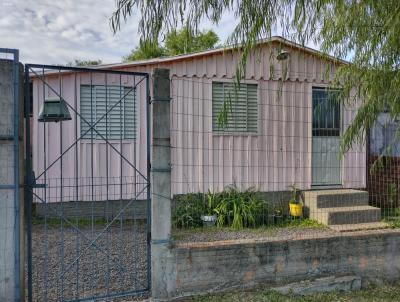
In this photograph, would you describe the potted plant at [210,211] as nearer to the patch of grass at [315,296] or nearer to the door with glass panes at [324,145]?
the patch of grass at [315,296]

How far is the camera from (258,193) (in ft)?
24.5

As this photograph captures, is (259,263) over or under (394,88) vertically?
under

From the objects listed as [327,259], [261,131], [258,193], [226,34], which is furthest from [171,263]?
[261,131]

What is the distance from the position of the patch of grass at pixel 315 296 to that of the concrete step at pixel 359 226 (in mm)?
1512

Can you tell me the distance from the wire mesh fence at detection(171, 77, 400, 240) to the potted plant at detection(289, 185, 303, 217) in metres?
0.02

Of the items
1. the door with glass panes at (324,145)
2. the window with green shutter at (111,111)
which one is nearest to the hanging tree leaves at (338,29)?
the door with glass panes at (324,145)

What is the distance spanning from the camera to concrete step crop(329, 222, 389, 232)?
6112mm

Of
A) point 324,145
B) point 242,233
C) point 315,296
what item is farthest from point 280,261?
point 324,145

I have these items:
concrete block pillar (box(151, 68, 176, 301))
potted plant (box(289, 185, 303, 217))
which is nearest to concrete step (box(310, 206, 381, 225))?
potted plant (box(289, 185, 303, 217))

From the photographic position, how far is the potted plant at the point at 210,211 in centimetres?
631

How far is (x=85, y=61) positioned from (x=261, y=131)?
17.4m

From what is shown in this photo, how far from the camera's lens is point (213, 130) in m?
7.56

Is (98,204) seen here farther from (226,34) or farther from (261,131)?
(226,34)

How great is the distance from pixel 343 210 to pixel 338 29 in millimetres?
3639
